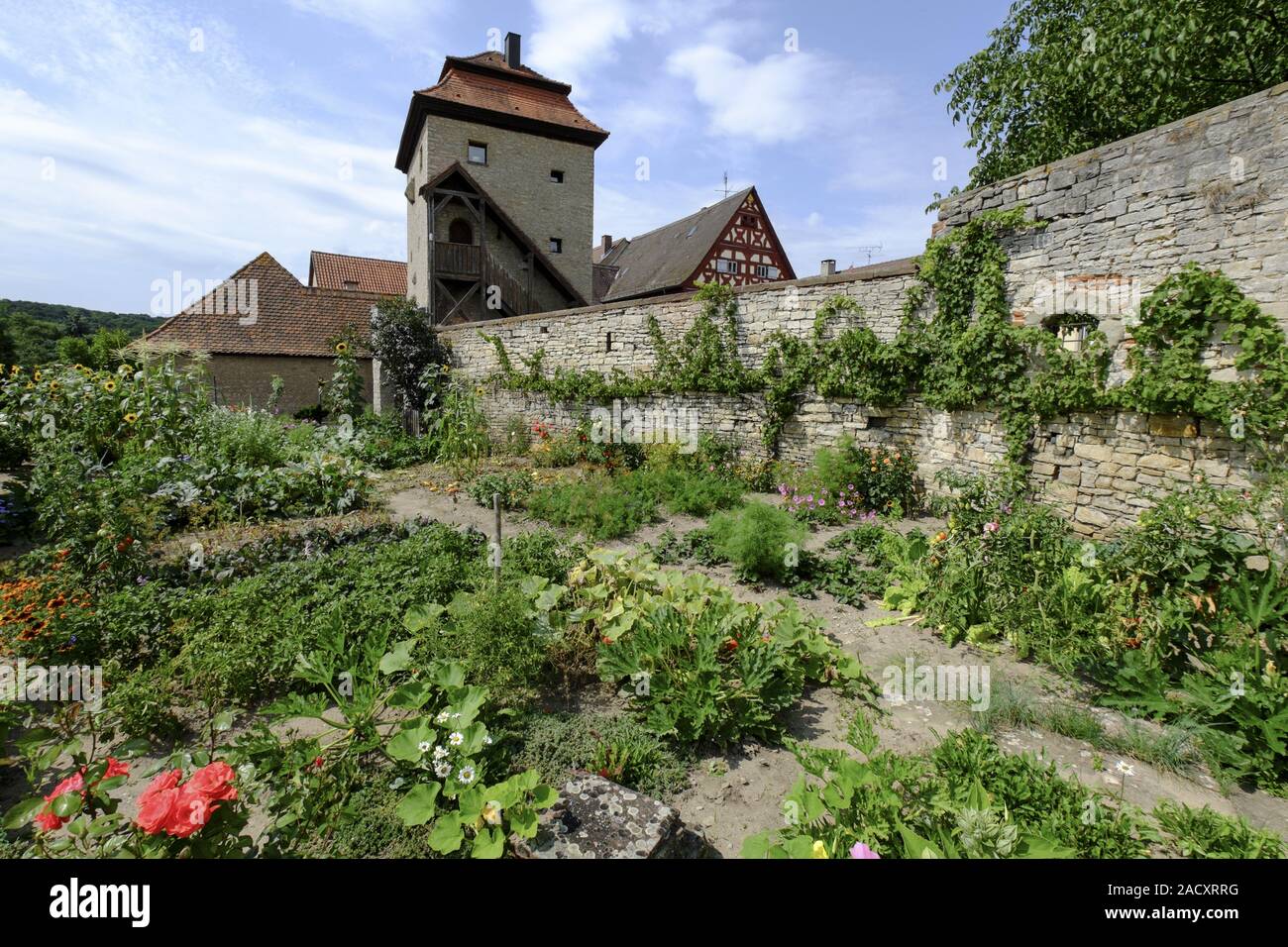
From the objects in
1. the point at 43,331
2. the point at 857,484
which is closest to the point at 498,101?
the point at 857,484

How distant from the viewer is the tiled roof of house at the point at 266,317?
56.4 feet

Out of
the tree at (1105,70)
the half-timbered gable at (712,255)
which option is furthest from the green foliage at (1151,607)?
the half-timbered gable at (712,255)

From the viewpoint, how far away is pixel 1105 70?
8.66 m

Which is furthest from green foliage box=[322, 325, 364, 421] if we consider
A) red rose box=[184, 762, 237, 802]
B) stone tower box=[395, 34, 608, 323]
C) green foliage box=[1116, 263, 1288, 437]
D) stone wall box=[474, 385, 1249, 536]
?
green foliage box=[1116, 263, 1288, 437]

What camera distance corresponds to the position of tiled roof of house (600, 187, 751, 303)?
2416 centimetres

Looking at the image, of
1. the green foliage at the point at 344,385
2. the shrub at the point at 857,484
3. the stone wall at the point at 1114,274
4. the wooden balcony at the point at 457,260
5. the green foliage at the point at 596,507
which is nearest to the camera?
the stone wall at the point at 1114,274

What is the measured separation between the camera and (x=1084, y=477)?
6066mm

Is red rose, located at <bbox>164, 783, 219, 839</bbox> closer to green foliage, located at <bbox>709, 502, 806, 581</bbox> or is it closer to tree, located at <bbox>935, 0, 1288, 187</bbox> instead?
green foliage, located at <bbox>709, 502, 806, 581</bbox>

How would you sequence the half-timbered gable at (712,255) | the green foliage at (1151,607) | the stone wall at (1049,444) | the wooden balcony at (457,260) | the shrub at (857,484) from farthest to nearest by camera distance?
the half-timbered gable at (712,255) < the wooden balcony at (457,260) < the shrub at (857,484) < the stone wall at (1049,444) < the green foliage at (1151,607)

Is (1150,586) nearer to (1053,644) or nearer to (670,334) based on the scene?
(1053,644)

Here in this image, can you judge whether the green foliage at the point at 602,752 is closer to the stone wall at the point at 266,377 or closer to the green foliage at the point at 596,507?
the green foliage at the point at 596,507

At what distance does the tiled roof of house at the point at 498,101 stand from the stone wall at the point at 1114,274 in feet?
51.4
